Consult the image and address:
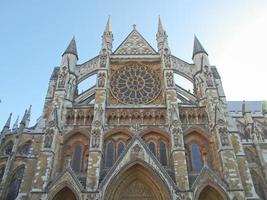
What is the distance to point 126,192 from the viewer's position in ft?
57.6

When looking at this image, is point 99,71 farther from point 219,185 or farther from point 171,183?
point 219,185

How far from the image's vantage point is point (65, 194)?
17.2 meters

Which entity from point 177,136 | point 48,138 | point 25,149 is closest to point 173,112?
point 177,136

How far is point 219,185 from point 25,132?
66.3 feet

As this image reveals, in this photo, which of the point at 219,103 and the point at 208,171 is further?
the point at 219,103

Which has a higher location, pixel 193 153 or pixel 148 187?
pixel 193 153

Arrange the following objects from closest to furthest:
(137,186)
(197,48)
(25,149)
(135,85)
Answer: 1. (137,186)
2. (135,85)
3. (197,48)
4. (25,149)

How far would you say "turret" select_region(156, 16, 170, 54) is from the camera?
2374cm

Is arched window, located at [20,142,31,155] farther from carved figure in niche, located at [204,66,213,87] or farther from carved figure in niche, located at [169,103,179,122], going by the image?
carved figure in niche, located at [204,66,213,87]

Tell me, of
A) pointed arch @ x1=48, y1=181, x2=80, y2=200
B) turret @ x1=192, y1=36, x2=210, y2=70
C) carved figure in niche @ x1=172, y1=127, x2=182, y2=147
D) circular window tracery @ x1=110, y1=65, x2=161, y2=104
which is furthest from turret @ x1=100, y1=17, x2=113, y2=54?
pointed arch @ x1=48, y1=181, x2=80, y2=200

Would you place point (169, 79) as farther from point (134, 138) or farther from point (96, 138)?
point (96, 138)

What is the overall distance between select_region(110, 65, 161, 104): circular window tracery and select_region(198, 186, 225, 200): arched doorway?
26.9 ft

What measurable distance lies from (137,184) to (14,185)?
498 inches

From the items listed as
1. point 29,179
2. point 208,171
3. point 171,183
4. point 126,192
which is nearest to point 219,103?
point 208,171
